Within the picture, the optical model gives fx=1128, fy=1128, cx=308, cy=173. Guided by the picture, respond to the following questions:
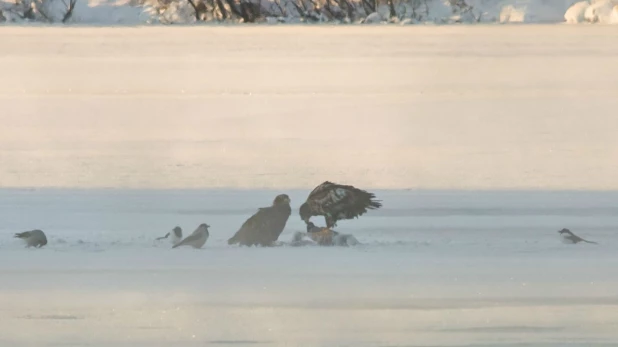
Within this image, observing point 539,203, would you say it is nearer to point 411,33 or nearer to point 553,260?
point 553,260

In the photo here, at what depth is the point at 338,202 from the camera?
3.70 m

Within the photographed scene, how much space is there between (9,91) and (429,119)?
3.39 m

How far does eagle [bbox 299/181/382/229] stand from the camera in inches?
144

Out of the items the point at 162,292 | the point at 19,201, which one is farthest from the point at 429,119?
the point at 162,292

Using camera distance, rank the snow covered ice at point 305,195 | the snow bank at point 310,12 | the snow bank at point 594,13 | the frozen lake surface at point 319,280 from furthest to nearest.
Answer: the snow bank at point 310,12 → the snow bank at point 594,13 → the snow covered ice at point 305,195 → the frozen lake surface at point 319,280

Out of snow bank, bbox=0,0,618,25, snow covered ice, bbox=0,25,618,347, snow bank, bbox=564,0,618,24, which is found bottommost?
snow bank, bbox=0,0,618,25

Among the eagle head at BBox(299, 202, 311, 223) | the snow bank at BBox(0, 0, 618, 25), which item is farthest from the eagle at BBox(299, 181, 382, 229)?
the snow bank at BBox(0, 0, 618, 25)

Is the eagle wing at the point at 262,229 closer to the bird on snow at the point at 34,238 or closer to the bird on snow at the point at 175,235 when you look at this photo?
the bird on snow at the point at 175,235

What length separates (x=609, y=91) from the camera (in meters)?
8.30

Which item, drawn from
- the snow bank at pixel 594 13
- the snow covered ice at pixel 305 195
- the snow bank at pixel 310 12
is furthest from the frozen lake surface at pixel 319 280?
the snow bank at pixel 310 12

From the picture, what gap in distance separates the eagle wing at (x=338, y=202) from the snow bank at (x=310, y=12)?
42.4ft

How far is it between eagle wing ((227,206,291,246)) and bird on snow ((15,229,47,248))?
58 cm

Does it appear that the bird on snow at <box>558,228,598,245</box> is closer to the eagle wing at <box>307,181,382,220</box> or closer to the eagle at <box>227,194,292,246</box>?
the eagle wing at <box>307,181,382,220</box>

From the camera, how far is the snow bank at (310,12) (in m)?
17.1
